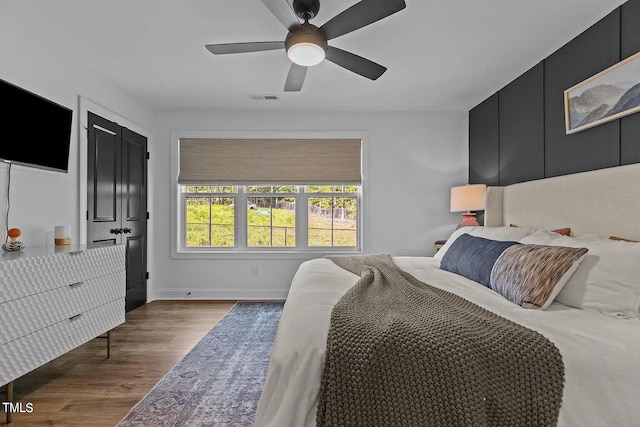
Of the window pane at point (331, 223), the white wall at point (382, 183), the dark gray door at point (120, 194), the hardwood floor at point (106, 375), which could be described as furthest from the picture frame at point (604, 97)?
the dark gray door at point (120, 194)

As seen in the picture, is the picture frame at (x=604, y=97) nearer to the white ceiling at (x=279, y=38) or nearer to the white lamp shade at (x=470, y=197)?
the white ceiling at (x=279, y=38)

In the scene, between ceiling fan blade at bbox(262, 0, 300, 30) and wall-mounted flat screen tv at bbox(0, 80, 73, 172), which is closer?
ceiling fan blade at bbox(262, 0, 300, 30)

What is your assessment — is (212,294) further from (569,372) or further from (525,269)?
(569,372)

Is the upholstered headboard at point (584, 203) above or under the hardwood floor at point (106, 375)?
above

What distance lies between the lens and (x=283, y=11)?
6.34 ft

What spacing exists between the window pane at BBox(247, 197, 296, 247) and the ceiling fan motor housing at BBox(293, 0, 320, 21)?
273 centimetres

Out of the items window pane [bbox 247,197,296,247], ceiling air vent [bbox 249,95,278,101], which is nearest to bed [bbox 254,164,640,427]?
window pane [bbox 247,197,296,247]

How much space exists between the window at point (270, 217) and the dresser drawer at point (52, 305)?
74.3 inches

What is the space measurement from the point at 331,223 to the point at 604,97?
298 cm

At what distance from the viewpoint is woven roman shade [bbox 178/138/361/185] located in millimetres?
→ 4570

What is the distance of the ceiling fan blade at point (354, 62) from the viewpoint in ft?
7.74

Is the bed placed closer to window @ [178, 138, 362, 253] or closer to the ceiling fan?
the ceiling fan

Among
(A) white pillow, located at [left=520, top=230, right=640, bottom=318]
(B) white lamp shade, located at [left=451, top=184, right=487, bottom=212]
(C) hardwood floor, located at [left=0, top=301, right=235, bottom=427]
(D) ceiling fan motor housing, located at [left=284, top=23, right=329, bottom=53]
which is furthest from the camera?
(B) white lamp shade, located at [left=451, top=184, right=487, bottom=212]

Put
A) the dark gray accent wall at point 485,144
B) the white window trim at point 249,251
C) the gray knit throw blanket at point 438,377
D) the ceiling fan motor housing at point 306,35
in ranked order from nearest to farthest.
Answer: the gray knit throw blanket at point 438,377 < the ceiling fan motor housing at point 306,35 < the dark gray accent wall at point 485,144 < the white window trim at point 249,251
